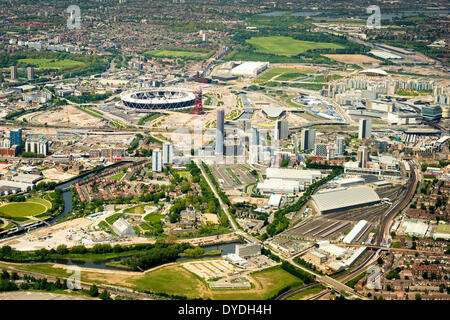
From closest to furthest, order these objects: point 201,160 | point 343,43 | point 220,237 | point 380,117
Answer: point 220,237, point 201,160, point 380,117, point 343,43

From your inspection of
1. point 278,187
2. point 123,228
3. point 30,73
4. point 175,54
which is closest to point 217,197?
point 278,187

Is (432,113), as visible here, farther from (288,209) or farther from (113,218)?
(113,218)

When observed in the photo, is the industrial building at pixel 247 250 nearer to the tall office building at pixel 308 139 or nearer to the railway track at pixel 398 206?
the railway track at pixel 398 206

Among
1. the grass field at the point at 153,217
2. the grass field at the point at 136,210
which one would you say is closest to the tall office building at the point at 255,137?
the grass field at the point at 136,210

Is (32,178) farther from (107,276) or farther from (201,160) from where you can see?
(107,276)

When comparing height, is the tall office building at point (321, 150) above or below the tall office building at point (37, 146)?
above
